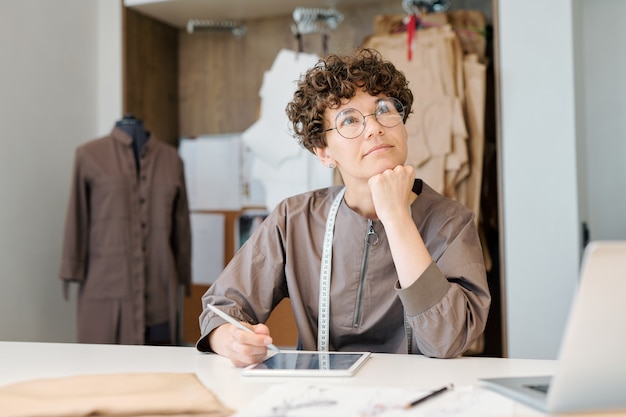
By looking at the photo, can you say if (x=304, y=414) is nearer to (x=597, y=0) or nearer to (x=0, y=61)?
(x=0, y=61)

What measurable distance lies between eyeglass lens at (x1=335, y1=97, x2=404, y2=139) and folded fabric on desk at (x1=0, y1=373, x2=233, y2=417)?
0.71 metres

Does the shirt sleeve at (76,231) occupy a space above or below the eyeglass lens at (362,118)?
below

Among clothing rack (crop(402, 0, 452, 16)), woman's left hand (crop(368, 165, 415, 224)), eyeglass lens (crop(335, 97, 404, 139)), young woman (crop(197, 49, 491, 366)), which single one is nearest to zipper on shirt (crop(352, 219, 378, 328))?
young woman (crop(197, 49, 491, 366))

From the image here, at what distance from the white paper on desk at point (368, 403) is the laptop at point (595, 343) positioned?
0.29 feet

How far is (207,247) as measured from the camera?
145 inches

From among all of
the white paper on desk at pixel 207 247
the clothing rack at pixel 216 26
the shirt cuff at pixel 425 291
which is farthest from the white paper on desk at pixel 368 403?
the clothing rack at pixel 216 26

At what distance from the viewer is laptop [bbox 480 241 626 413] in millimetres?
786

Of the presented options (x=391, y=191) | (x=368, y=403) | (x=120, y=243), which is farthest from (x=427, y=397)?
(x=120, y=243)

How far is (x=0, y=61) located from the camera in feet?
9.58

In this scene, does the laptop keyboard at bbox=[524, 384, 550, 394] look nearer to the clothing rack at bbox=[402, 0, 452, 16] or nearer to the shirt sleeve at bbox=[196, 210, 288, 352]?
the shirt sleeve at bbox=[196, 210, 288, 352]

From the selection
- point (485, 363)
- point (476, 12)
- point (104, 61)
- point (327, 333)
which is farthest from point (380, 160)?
point (104, 61)

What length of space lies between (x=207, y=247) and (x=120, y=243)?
78 cm

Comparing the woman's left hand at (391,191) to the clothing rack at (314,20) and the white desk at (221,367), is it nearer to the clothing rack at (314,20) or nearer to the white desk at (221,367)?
the white desk at (221,367)

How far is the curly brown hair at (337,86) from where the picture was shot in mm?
1646
